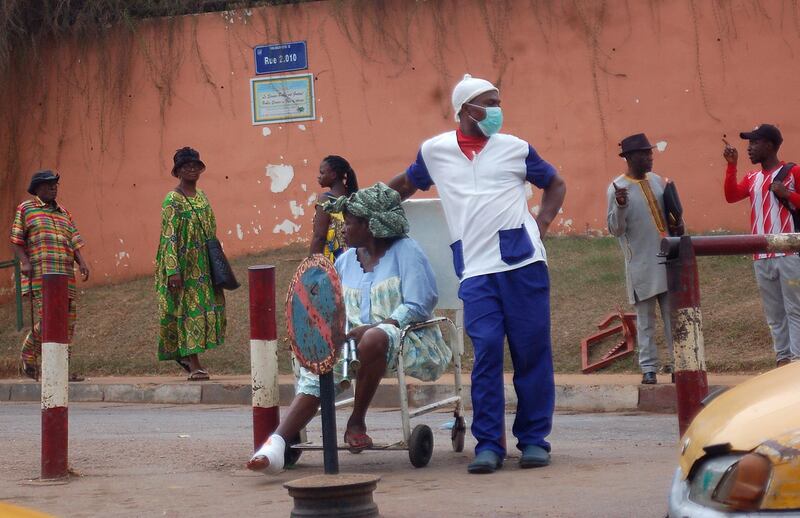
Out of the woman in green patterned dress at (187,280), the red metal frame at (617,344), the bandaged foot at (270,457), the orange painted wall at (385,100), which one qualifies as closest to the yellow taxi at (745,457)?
the bandaged foot at (270,457)

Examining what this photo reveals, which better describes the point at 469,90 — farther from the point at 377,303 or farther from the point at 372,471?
the point at 372,471

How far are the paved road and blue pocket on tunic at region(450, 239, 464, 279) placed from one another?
930 millimetres

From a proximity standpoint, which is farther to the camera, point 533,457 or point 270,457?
point 533,457

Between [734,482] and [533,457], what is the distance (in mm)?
3102

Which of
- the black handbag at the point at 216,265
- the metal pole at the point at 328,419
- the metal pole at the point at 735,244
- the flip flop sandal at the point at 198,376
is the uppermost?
the black handbag at the point at 216,265

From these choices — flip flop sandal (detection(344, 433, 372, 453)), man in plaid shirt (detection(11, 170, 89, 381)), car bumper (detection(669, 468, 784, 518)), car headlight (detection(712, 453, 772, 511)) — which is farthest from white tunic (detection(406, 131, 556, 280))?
man in plaid shirt (detection(11, 170, 89, 381))

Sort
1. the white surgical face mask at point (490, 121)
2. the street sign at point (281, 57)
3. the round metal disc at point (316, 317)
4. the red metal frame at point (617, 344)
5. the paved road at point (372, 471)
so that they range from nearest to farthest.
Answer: the round metal disc at point (316, 317) → the paved road at point (372, 471) → the white surgical face mask at point (490, 121) → the red metal frame at point (617, 344) → the street sign at point (281, 57)

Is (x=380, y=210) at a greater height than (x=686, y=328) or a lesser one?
greater

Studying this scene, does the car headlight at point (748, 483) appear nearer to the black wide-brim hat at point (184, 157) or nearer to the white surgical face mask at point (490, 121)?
the white surgical face mask at point (490, 121)

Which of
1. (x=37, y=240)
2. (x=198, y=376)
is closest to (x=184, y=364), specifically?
(x=198, y=376)

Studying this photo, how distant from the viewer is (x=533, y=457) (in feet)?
19.9

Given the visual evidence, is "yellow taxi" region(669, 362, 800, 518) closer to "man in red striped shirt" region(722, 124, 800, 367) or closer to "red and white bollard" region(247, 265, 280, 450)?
"red and white bollard" region(247, 265, 280, 450)

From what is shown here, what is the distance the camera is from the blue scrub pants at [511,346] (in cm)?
601

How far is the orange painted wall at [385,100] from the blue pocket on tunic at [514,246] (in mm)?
8762
